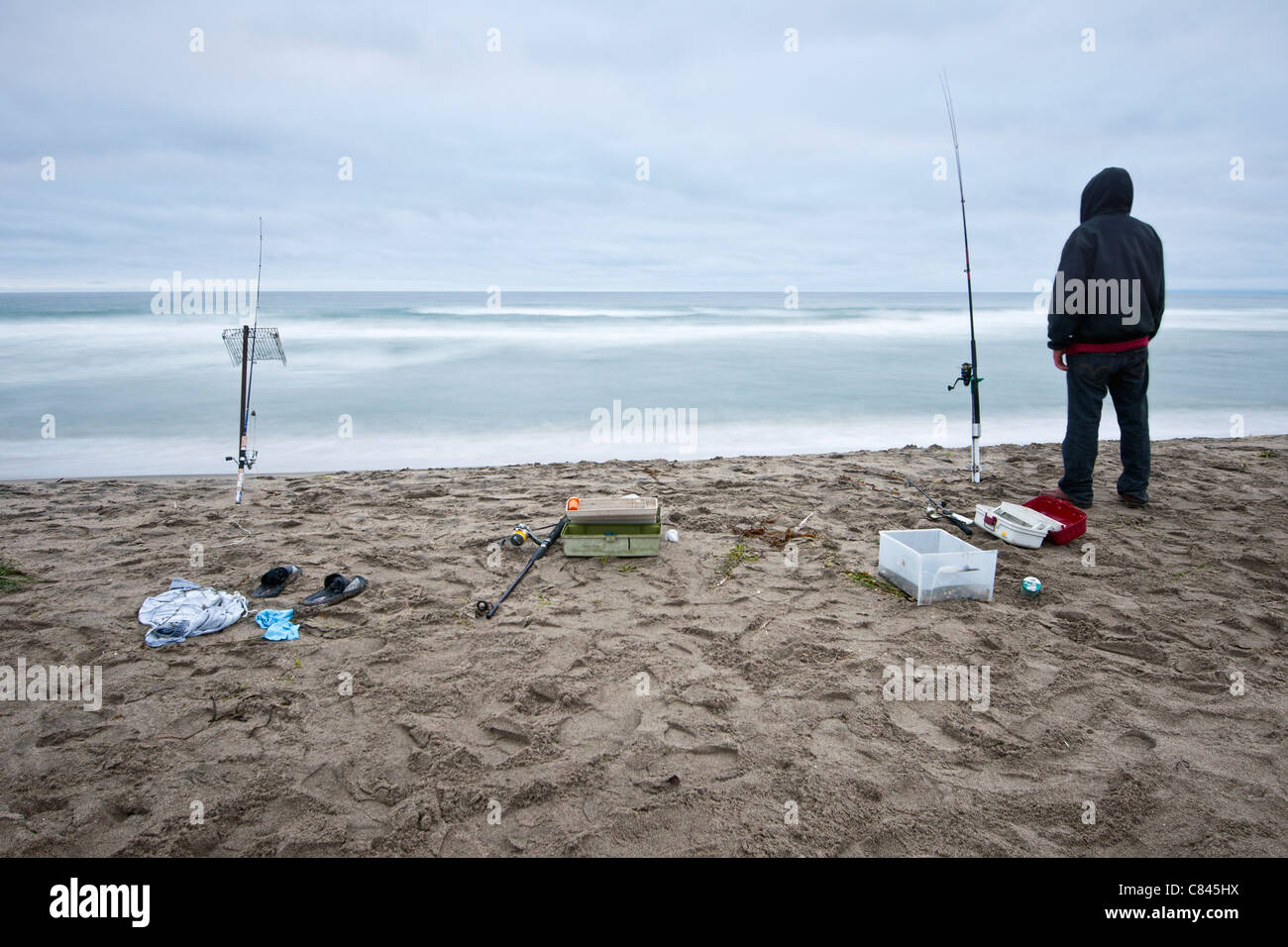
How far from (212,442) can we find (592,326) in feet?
66.5

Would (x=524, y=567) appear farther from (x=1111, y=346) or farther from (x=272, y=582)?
(x=1111, y=346)

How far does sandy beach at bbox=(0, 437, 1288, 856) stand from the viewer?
2.17 meters

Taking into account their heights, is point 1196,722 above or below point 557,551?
below

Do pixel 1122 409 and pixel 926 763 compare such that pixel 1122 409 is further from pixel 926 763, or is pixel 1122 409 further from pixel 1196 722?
pixel 926 763

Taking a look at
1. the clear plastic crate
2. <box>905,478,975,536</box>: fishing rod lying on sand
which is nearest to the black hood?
<box>905,478,975,536</box>: fishing rod lying on sand

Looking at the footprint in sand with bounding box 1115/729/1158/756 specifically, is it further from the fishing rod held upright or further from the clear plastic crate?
the fishing rod held upright

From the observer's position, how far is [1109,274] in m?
4.73

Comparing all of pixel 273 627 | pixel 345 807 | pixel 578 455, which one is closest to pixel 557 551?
pixel 273 627

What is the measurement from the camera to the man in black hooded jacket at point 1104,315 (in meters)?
4.73

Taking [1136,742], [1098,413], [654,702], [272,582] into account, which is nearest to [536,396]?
[272,582]

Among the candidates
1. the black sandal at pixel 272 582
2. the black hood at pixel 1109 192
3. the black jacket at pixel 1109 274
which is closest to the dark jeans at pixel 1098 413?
the black jacket at pixel 1109 274

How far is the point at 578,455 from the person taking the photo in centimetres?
822

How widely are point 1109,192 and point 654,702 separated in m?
4.84
